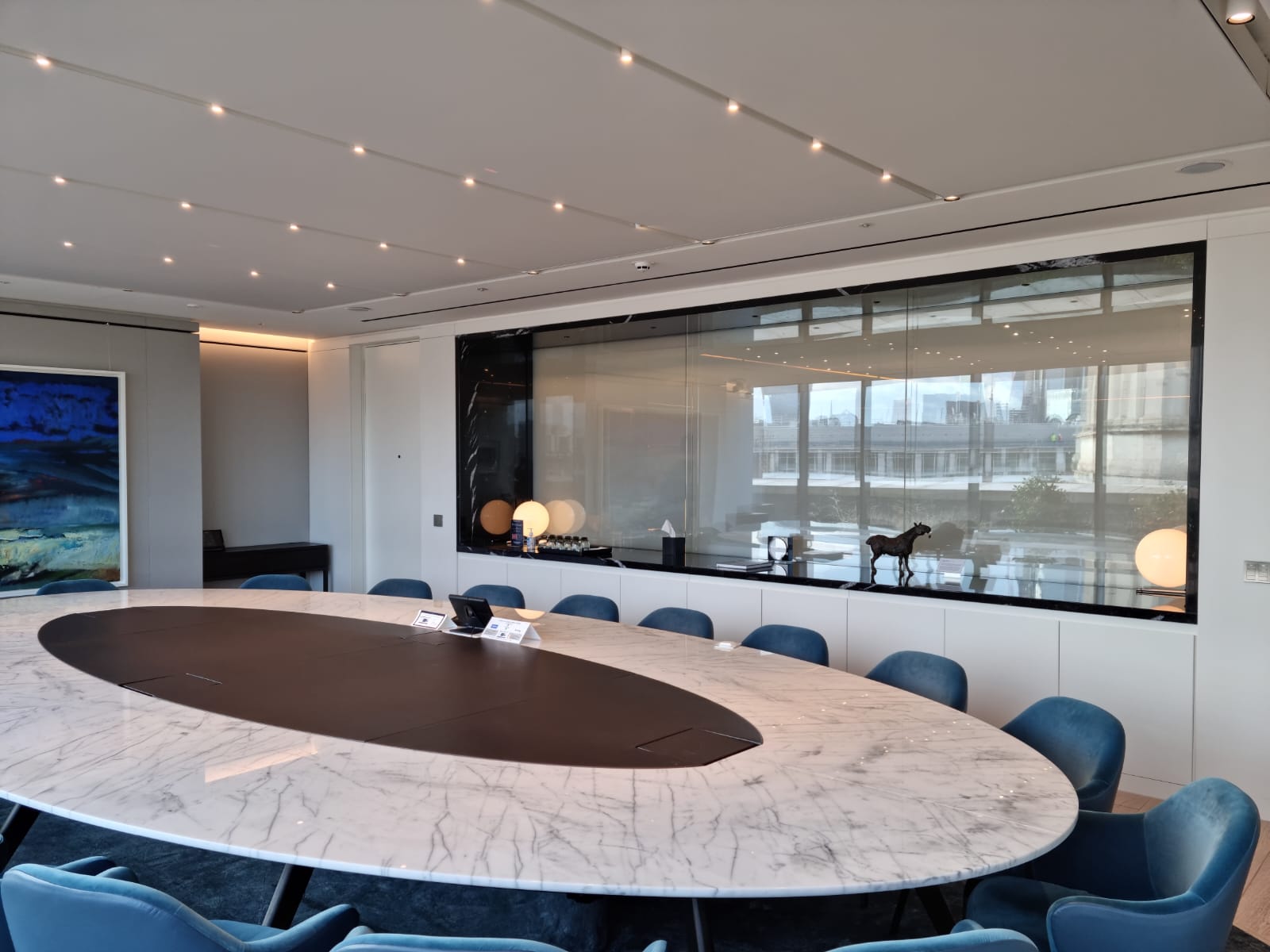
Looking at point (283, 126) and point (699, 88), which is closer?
point (699, 88)

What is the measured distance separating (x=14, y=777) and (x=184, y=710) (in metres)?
0.64

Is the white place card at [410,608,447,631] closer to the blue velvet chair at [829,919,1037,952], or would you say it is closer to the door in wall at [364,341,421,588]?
the blue velvet chair at [829,919,1037,952]

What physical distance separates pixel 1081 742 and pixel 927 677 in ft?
2.39

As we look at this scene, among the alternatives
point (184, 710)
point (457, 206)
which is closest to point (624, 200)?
point (457, 206)

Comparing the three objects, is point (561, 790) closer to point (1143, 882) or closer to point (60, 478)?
point (1143, 882)

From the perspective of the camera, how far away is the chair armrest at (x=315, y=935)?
5.87ft

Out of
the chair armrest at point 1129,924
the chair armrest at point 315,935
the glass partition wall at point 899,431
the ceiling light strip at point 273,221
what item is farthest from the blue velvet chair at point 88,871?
the glass partition wall at point 899,431

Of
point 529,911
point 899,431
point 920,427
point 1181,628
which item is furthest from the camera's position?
point 899,431

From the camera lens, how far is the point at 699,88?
3014 mm

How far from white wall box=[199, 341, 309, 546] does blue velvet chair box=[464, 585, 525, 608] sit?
472 centimetres

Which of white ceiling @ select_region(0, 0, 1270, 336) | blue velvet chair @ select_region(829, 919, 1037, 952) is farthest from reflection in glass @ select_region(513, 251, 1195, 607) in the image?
blue velvet chair @ select_region(829, 919, 1037, 952)

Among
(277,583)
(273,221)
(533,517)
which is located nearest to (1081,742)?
(273,221)

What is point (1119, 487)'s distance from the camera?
5.26 m

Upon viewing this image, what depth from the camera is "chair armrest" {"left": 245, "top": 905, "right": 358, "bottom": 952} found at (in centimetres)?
179
